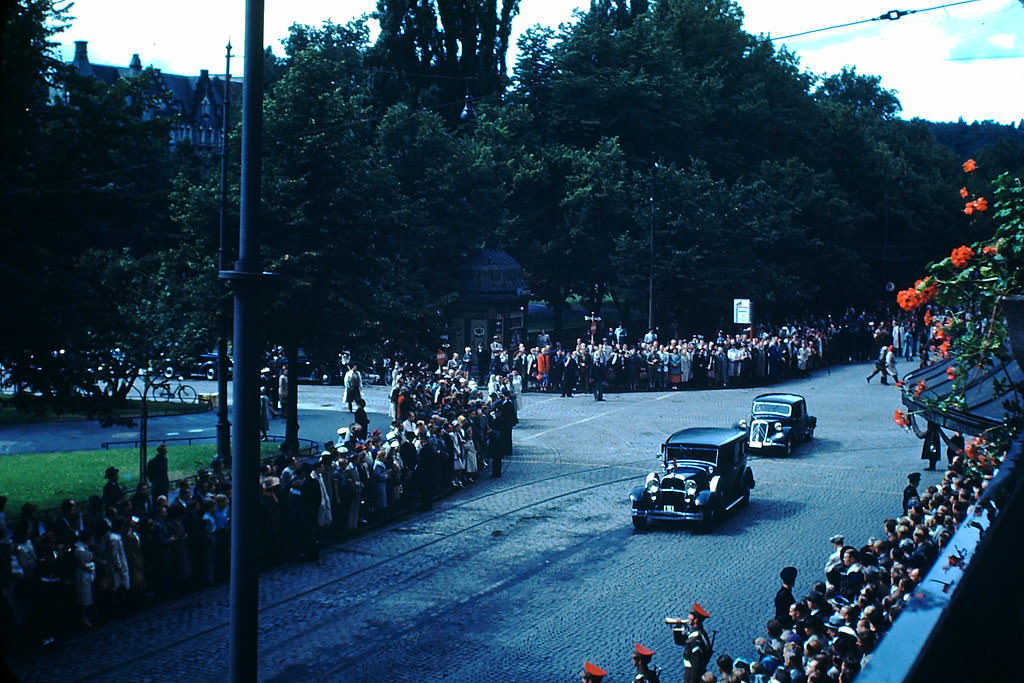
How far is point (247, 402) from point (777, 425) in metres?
24.3

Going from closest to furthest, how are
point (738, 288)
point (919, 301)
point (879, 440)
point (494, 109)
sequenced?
point (919, 301), point (879, 440), point (738, 288), point (494, 109)

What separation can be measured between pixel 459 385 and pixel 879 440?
40.3ft

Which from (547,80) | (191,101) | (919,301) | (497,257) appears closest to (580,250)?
(497,257)

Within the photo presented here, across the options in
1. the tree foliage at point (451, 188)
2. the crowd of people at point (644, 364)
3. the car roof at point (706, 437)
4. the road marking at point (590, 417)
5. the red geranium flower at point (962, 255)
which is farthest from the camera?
the crowd of people at point (644, 364)

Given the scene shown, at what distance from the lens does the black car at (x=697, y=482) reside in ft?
70.0

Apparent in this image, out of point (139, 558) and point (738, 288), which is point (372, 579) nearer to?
point (139, 558)

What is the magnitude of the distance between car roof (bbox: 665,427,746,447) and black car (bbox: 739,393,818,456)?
548 centimetres

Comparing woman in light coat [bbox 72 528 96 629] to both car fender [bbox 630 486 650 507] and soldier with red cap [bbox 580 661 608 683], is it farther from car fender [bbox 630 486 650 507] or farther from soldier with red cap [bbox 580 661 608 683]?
car fender [bbox 630 486 650 507]

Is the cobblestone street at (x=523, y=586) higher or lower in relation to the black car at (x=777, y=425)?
lower

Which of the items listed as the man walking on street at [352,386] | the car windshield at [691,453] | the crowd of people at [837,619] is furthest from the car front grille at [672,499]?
the man walking on street at [352,386]

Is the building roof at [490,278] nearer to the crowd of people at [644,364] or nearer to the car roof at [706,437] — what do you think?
the crowd of people at [644,364]

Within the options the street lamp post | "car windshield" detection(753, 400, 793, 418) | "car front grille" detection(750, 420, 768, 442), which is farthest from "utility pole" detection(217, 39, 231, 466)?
the street lamp post

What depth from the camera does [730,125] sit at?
219ft

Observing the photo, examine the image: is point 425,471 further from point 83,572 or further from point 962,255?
point 962,255
